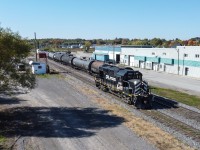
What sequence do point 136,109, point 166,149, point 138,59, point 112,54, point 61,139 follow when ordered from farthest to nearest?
point 112,54
point 138,59
point 136,109
point 61,139
point 166,149

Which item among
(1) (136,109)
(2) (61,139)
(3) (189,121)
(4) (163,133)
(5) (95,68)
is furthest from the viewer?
(5) (95,68)

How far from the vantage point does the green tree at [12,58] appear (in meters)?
26.1

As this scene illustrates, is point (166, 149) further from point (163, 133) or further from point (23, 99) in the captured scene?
point (23, 99)

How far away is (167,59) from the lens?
7688cm

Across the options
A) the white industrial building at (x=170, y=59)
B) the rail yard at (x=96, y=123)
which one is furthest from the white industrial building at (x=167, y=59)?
the rail yard at (x=96, y=123)

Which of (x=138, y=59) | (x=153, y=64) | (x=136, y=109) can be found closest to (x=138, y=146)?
(x=136, y=109)

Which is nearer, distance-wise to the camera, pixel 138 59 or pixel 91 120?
pixel 91 120

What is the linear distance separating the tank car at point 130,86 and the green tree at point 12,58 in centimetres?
1145

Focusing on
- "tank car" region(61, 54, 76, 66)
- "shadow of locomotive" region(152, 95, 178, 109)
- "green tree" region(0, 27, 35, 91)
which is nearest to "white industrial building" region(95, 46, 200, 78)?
"tank car" region(61, 54, 76, 66)

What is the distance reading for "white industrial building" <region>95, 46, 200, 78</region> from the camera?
220 ft

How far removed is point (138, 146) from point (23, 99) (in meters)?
21.5

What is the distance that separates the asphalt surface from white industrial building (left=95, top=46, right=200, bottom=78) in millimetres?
36223

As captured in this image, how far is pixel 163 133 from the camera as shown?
23.7 metres

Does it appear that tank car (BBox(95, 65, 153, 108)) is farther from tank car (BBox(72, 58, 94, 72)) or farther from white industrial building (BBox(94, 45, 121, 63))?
white industrial building (BBox(94, 45, 121, 63))
